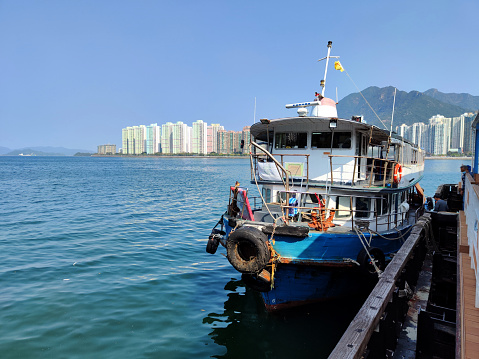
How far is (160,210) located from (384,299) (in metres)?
22.0

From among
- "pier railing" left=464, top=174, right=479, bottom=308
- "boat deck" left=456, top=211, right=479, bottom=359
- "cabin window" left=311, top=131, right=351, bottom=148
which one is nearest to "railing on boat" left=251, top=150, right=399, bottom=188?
"cabin window" left=311, top=131, right=351, bottom=148

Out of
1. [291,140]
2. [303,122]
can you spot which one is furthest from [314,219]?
[291,140]

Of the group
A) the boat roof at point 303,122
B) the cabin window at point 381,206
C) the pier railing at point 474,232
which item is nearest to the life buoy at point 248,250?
the boat roof at point 303,122

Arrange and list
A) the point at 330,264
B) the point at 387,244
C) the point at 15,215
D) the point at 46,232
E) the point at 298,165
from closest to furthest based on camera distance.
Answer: the point at 330,264, the point at 387,244, the point at 298,165, the point at 46,232, the point at 15,215

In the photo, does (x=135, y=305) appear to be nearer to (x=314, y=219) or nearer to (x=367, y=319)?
(x=314, y=219)

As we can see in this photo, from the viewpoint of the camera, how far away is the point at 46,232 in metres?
17.2

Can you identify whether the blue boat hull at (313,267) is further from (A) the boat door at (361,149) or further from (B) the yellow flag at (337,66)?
(B) the yellow flag at (337,66)

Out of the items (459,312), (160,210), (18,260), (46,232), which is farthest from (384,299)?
(160,210)

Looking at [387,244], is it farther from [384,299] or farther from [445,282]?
[384,299]

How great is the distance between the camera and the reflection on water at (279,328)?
791 cm

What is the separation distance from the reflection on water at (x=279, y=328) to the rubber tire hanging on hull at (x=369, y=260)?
63.5 inches

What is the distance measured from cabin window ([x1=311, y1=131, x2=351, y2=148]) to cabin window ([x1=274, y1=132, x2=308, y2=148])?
0.31 meters

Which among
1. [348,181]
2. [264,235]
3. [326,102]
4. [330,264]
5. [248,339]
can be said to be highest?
[326,102]

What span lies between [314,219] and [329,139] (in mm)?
3289
